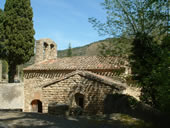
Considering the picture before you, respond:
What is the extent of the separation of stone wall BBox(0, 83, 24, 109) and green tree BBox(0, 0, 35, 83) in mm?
4260

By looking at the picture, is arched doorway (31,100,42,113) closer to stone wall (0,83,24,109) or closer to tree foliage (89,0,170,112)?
stone wall (0,83,24,109)

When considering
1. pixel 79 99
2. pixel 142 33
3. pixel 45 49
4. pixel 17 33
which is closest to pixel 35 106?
pixel 79 99

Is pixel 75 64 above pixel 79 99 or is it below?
above

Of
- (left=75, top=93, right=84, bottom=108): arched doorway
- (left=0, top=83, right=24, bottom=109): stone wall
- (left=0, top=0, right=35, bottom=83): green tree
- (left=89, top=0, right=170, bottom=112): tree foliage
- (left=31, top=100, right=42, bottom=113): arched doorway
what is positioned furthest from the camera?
(left=0, top=0, right=35, bottom=83): green tree

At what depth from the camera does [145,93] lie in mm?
7926

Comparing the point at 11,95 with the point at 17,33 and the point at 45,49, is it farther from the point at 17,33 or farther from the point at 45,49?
the point at 45,49

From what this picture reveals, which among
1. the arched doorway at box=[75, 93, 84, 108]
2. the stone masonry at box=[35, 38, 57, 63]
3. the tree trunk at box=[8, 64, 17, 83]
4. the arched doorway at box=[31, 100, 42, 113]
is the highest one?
the stone masonry at box=[35, 38, 57, 63]

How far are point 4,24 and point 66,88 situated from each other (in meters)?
9.89

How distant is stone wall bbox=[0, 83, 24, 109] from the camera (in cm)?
1315

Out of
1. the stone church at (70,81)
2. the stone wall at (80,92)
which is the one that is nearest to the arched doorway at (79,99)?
the stone church at (70,81)

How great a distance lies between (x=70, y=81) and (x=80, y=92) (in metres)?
0.98

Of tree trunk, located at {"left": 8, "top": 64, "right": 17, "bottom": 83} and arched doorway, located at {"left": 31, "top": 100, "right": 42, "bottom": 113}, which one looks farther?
tree trunk, located at {"left": 8, "top": 64, "right": 17, "bottom": 83}

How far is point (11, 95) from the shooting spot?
43.9 ft

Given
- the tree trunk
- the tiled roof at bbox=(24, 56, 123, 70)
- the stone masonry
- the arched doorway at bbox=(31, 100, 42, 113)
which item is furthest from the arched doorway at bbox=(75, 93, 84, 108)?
the tree trunk
